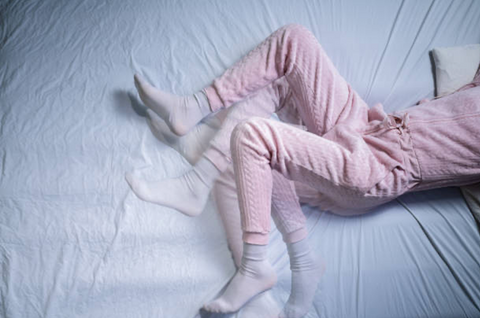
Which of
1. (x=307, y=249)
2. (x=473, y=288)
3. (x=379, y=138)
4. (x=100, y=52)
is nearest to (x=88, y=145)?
(x=100, y=52)

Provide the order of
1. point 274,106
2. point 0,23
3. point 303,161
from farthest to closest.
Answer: point 0,23, point 274,106, point 303,161

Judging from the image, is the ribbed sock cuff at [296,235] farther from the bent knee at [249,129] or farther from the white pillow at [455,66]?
the white pillow at [455,66]

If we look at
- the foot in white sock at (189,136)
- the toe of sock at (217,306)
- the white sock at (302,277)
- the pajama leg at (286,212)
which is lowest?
the white sock at (302,277)

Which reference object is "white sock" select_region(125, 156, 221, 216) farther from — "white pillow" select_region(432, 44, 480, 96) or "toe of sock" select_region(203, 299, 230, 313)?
"white pillow" select_region(432, 44, 480, 96)

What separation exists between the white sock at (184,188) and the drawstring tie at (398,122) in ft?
1.32

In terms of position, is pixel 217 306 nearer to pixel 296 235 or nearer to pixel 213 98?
pixel 296 235

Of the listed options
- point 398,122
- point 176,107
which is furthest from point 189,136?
point 398,122

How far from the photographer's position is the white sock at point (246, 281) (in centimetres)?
74

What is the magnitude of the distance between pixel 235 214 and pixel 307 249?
0.61 ft

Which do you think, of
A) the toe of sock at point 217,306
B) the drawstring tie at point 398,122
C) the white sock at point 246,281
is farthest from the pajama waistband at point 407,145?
the toe of sock at point 217,306

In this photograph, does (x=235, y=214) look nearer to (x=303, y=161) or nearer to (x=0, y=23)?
(x=303, y=161)

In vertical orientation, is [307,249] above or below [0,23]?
below

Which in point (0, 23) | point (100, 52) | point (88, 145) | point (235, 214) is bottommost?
point (235, 214)

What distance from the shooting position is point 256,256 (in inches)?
29.0
